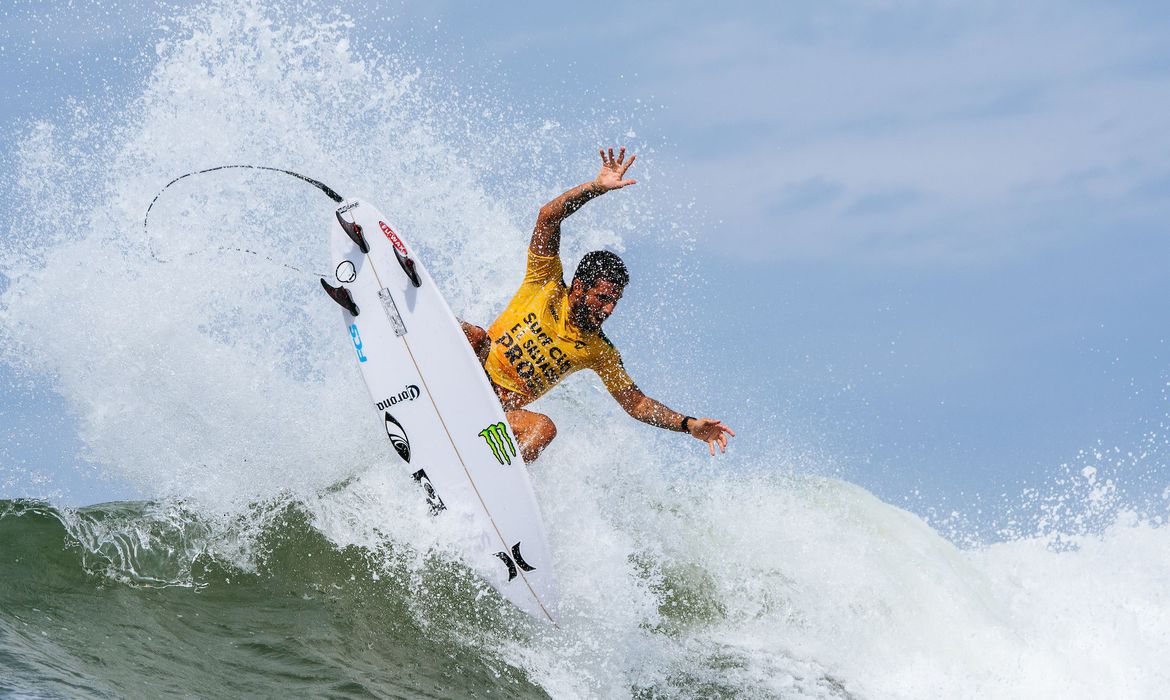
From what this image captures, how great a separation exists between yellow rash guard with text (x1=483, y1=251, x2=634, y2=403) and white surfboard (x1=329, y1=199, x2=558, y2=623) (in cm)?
34

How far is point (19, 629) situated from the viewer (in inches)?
209

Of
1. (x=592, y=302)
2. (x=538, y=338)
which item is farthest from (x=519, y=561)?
(x=592, y=302)

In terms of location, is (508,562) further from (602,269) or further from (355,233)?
(355,233)

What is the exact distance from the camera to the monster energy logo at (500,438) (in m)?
6.32

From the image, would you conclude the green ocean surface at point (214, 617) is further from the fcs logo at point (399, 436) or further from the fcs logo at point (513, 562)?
the fcs logo at point (399, 436)

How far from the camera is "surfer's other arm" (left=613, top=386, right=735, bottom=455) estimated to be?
6555mm

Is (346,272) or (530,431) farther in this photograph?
(346,272)

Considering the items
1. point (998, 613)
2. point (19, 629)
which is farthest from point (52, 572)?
point (998, 613)

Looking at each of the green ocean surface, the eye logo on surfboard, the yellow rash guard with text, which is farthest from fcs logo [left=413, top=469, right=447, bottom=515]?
the eye logo on surfboard

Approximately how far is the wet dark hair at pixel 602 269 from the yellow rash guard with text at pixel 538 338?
0.82 feet

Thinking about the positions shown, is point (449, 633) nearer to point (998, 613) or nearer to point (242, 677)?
point (242, 677)

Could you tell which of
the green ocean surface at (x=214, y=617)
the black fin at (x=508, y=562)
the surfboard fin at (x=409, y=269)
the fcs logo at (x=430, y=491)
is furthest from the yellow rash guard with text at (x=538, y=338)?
the green ocean surface at (x=214, y=617)

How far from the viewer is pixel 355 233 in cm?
656

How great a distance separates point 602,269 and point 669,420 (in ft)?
3.90
